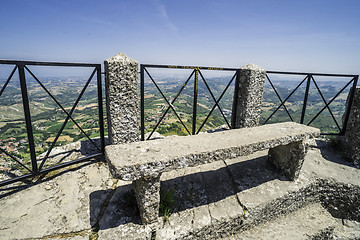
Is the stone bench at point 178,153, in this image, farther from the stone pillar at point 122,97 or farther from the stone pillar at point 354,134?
the stone pillar at point 354,134

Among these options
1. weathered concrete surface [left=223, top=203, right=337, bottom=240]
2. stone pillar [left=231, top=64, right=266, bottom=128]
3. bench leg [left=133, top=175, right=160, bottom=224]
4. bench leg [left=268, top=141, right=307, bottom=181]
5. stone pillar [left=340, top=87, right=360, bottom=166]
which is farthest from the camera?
stone pillar [left=340, top=87, right=360, bottom=166]

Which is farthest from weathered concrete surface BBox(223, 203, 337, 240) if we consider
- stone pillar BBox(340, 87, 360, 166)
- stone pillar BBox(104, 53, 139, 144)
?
stone pillar BBox(104, 53, 139, 144)

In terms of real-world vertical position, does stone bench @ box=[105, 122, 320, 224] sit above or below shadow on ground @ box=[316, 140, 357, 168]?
above

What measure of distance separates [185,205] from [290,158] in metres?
2.77

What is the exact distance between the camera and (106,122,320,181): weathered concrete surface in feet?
7.69

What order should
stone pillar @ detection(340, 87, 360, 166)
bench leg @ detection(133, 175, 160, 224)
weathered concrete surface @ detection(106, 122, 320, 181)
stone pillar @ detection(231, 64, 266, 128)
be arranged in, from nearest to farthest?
weathered concrete surface @ detection(106, 122, 320, 181), bench leg @ detection(133, 175, 160, 224), stone pillar @ detection(231, 64, 266, 128), stone pillar @ detection(340, 87, 360, 166)

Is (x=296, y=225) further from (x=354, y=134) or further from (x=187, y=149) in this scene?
(x=354, y=134)

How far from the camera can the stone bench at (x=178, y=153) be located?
A: 238 cm

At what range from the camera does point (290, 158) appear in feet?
13.2

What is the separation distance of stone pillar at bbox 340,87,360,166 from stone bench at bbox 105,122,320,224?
7.99 ft

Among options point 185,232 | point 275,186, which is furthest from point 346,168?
point 185,232

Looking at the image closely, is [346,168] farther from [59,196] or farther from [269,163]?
[59,196]

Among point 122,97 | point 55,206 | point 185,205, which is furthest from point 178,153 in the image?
point 55,206

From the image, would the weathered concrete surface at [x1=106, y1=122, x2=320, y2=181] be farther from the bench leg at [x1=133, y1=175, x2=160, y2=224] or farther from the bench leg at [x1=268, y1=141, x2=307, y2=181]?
the bench leg at [x1=268, y1=141, x2=307, y2=181]
